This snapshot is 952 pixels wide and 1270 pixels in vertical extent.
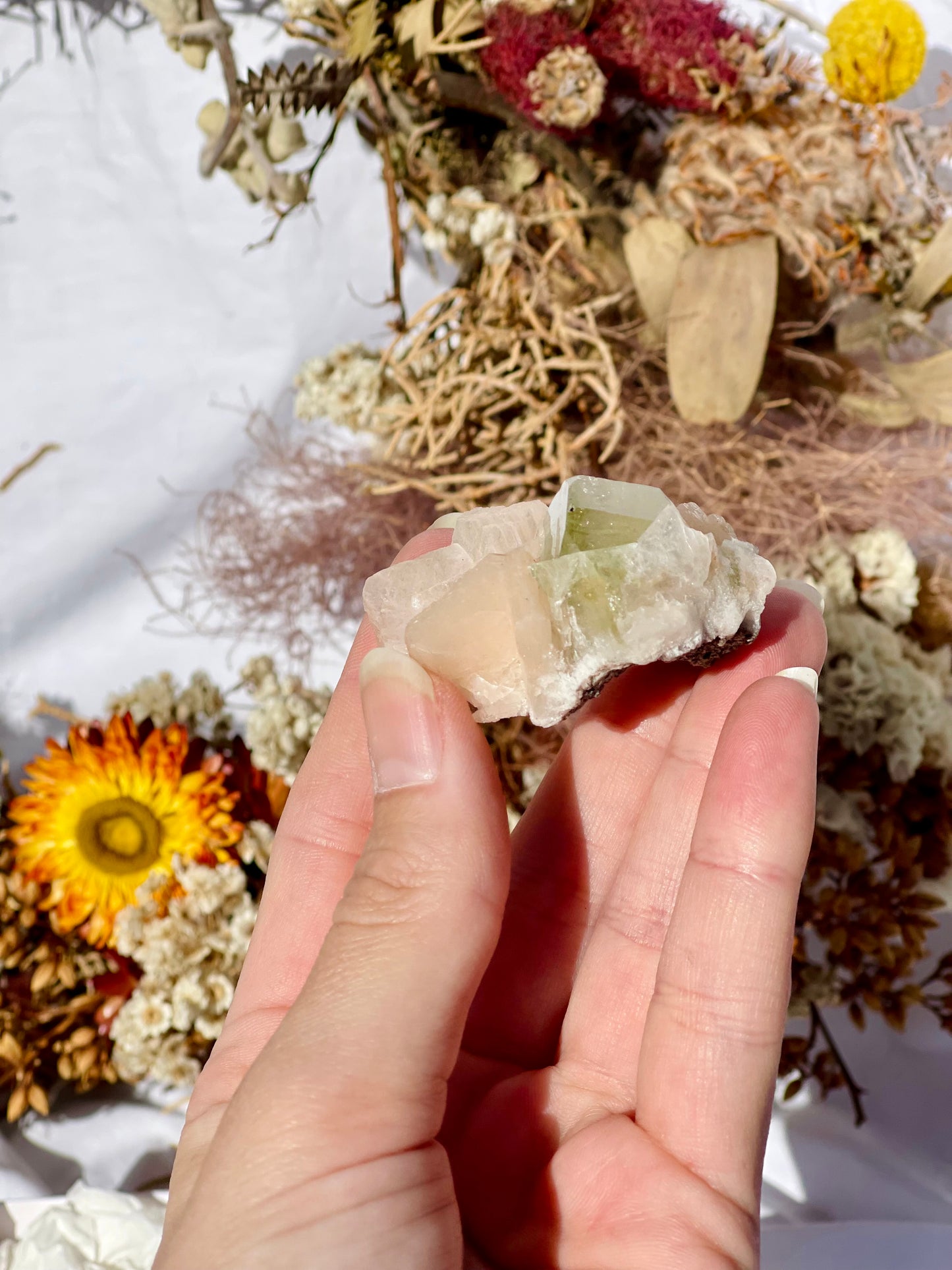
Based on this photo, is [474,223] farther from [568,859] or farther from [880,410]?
[568,859]

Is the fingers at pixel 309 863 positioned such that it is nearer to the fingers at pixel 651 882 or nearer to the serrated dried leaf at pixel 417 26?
the fingers at pixel 651 882

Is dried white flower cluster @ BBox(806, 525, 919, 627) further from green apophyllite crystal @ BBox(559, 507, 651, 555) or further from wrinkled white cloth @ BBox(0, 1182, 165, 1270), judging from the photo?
wrinkled white cloth @ BBox(0, 1182, 165, 1270)

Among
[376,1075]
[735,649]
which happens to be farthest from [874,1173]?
[376,1075]

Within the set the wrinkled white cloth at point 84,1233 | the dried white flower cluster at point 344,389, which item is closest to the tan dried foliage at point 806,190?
the dried white flower cluster at point 344,389

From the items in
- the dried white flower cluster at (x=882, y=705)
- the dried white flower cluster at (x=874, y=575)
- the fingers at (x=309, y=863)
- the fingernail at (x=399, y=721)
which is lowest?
the dried white flower cluster at (x=882, y=705)

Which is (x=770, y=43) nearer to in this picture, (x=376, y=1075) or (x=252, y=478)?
(x=252, y=478)

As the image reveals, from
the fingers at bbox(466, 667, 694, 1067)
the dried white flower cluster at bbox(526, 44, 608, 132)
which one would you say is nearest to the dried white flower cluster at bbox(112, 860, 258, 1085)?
the fingers at bbox(466, 667, 694, 1067)

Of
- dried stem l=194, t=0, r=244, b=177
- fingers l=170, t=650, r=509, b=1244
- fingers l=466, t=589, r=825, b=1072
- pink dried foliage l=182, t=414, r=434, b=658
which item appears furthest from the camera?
pink dried foliage l=182, t=414, r=434, b=658
